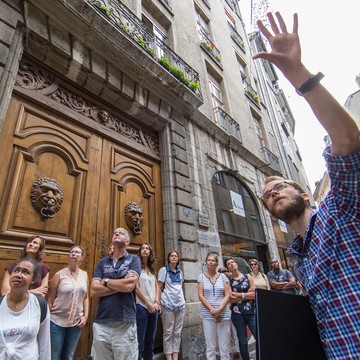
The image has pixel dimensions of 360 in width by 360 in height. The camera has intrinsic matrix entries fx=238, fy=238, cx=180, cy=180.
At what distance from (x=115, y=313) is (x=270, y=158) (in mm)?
11243

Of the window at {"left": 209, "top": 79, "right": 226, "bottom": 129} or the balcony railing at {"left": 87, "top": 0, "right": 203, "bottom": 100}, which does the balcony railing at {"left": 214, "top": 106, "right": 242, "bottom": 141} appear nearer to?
the window at {"left": 209, "top": 79, "right": 226, "bottom": 129}

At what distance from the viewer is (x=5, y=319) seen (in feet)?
6.07

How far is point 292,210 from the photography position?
1.25 metres

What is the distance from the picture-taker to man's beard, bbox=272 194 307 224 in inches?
49.0

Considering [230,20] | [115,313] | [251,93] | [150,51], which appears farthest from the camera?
[230,20]

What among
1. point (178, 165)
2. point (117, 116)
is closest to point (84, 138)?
point (117, 116)

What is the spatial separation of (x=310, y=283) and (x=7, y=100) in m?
4.05

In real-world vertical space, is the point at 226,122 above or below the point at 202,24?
below

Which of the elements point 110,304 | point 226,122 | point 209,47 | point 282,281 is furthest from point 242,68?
point 110,304

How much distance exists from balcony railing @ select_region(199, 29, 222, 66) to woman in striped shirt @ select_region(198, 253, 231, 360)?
9.09 meters

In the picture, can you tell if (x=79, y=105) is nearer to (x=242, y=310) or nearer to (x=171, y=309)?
(x=171, y=309)

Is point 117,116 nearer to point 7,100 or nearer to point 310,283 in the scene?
point 7,100

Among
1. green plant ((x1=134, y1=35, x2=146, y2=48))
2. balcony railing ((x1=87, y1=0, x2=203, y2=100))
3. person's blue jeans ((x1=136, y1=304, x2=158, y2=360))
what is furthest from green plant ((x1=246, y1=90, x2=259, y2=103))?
person's blue jeans ((x1=136, y1=304, x2=158, y2=360))

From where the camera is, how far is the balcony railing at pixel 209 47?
33.0 ft
